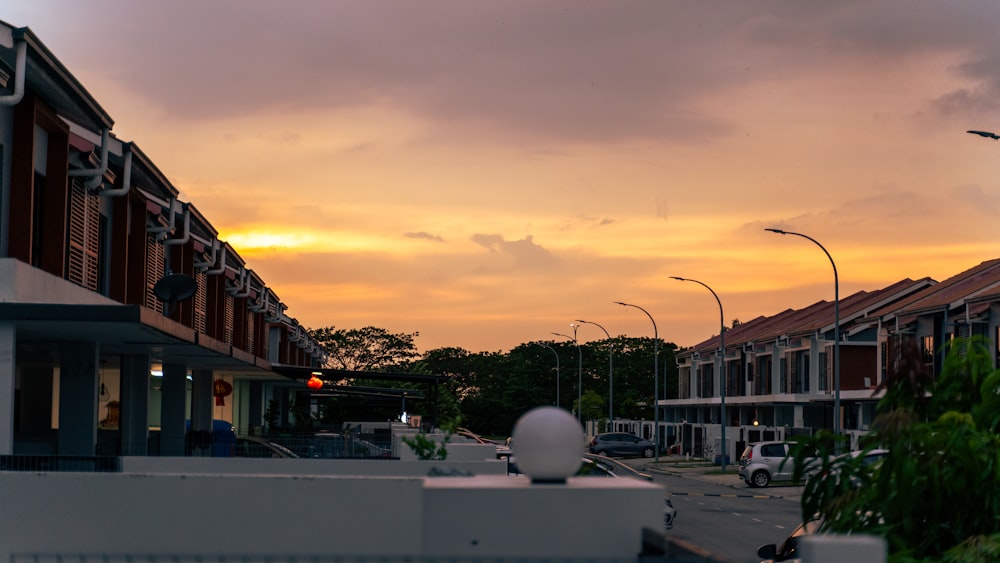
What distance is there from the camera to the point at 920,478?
11.6m

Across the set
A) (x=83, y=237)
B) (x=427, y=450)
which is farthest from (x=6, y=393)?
(x=83, y=237)

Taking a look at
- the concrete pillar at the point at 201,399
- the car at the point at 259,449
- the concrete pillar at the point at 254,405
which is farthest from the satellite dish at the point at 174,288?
the concrete pillar at the point at 254,405

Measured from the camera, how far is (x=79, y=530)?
10.5m

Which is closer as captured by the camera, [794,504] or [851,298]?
[794,504]

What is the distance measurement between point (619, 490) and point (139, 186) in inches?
888

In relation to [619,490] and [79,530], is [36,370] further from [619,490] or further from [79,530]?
[619,490]

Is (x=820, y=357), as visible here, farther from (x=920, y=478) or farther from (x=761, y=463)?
(x=920, y=478)

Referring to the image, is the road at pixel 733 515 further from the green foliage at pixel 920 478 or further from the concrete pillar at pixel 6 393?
the concrete pillar at pixel 6 393

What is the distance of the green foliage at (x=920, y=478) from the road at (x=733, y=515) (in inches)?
327

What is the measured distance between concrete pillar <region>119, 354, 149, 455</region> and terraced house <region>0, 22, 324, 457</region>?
30mm

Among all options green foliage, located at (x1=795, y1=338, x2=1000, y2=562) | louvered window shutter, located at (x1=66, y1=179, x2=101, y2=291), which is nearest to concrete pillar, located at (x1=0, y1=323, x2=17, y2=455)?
louvered window shutter, located at (x1=66, y1=179, x2=101, y2=291)

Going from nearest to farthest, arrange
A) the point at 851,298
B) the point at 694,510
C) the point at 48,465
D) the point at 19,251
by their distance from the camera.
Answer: the point at 48,465
the point at 19,251
the point at 694,510
the point at 851,298

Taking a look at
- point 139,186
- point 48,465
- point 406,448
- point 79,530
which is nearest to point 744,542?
point 406,448

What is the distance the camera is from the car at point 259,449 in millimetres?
27094
